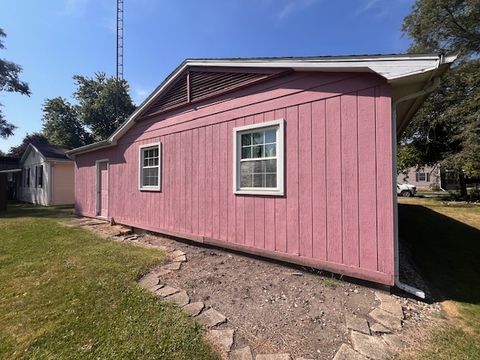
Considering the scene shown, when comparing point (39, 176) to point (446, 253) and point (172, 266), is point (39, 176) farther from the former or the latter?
point (446, 253)

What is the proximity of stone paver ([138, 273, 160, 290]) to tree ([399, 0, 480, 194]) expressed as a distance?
56.6 feet

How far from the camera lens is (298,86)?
14.3 feet

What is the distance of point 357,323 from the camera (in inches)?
109

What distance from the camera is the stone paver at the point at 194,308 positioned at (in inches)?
120

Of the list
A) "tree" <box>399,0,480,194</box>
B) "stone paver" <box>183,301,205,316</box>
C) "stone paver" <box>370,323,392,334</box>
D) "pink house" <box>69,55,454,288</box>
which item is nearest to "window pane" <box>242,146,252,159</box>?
"pink house" <box>69,55,454,288</box>

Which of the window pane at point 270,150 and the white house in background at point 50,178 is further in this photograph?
the white house in background at point 50,178

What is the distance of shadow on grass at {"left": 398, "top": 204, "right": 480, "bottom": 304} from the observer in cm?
379

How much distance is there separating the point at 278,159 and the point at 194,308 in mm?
2702

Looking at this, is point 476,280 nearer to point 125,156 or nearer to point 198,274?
point 198,274

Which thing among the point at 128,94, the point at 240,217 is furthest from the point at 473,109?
the point at 128,94

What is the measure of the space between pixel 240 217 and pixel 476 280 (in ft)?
13.5

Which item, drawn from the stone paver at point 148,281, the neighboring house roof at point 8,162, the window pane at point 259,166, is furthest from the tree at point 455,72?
the neighboring house roof at point 8,162

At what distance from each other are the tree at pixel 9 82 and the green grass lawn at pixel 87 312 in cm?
2070

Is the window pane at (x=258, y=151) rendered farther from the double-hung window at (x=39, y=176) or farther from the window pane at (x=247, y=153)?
the double-hung window at (x=39, y=176)
